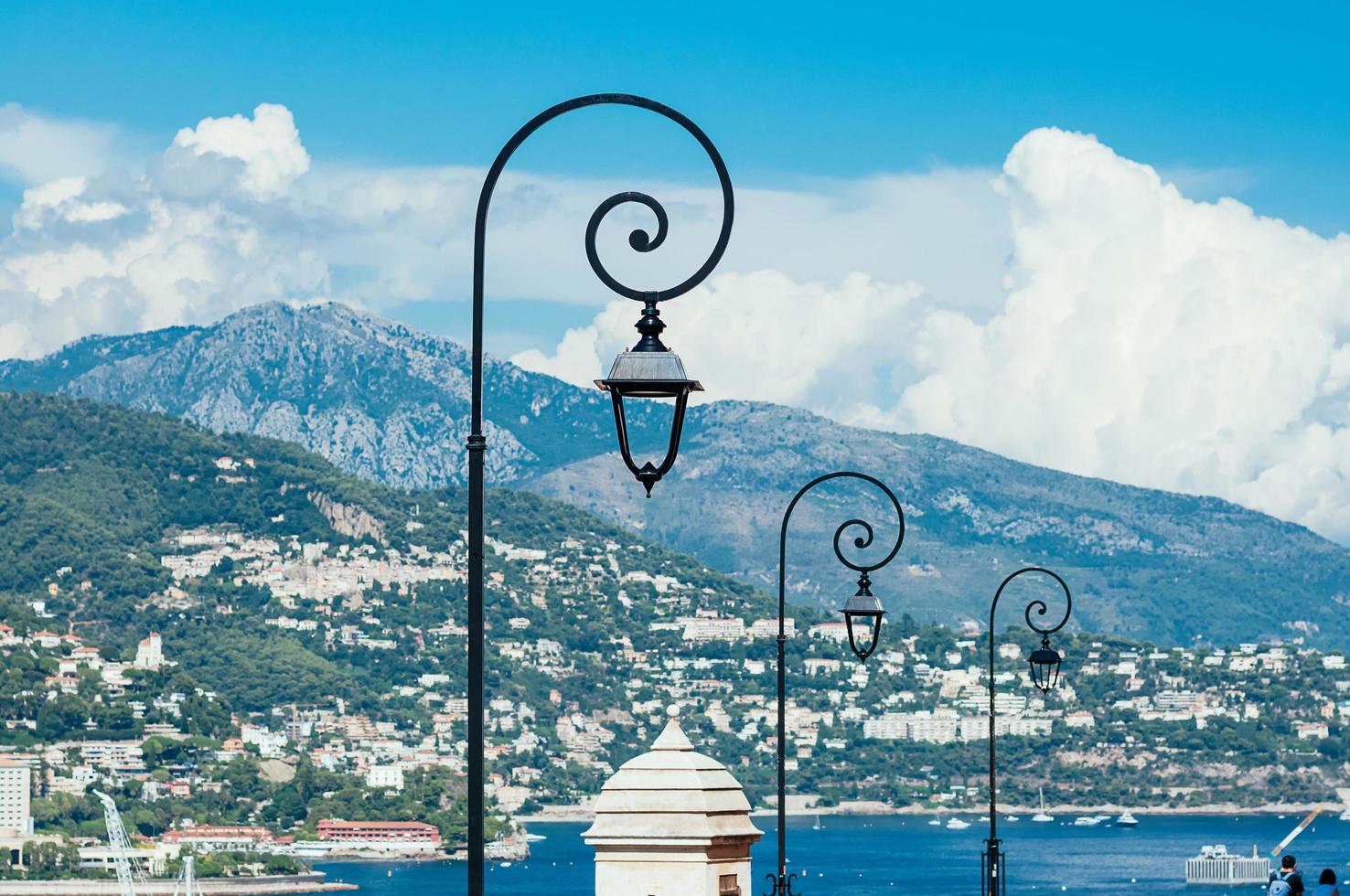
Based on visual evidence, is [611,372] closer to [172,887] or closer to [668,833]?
[668,833]

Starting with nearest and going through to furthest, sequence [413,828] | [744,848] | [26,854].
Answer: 1. [744,848]
2. [26,854]
3. [413,828]

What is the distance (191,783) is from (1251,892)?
75826mm

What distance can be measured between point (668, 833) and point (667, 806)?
15 cm

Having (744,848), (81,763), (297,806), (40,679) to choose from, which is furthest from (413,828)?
(744,848)

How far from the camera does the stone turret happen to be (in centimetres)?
1291

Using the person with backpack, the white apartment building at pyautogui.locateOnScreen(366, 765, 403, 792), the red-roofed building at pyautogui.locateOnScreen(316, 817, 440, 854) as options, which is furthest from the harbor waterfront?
the person with backpack

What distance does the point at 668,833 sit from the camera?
13.0 metres

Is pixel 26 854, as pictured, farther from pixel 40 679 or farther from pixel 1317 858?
pixel 1317 858

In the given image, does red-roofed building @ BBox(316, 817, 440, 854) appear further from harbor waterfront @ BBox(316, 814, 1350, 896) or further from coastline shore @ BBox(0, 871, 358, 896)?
coastline shore @ BBox(0, 871, 358, 896)

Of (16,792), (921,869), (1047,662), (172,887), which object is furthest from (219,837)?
(1047,662)

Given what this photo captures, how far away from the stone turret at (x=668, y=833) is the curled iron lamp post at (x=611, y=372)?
2710 millimetres

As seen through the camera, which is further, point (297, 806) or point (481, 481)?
point (297, 806)

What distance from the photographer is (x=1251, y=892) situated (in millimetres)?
146000

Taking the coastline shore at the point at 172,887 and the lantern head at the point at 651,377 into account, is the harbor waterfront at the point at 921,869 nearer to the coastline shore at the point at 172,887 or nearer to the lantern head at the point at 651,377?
the coastline shore at the point at 172,887
